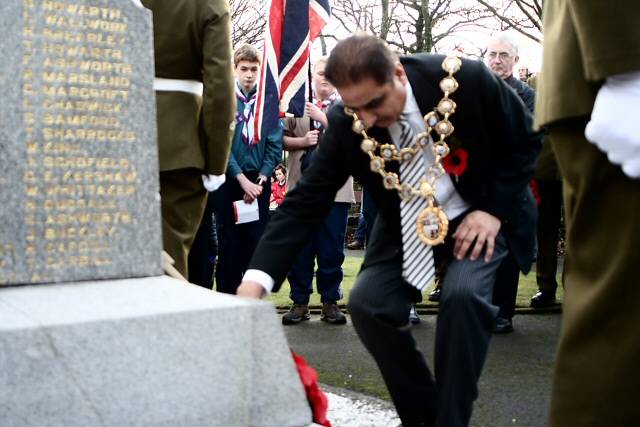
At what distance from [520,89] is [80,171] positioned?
3.99m

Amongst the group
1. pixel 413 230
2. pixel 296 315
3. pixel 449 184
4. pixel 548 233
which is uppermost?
pixel 449 184

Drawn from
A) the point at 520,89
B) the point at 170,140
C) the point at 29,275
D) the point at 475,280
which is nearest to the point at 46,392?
the point at 29,275

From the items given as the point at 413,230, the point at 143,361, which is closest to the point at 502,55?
the point at 413,230

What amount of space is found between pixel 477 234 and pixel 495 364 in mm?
1979

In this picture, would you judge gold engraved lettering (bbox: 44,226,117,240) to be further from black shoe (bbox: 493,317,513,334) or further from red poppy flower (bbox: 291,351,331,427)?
black shoe (bbox: 493,317,513,334)

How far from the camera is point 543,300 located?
6992 millimetres

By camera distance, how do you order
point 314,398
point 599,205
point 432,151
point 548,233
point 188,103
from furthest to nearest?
point 548,233 → point 188,103 → point 432,151 → point 314,398 → point 599,205

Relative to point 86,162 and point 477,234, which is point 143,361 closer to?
point 86,162

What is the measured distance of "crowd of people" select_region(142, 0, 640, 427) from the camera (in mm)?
2219

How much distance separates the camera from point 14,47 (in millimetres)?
2930

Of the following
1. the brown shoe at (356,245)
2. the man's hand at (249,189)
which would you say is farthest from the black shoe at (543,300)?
the brown shoe at (356,245)

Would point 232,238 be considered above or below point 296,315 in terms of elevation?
above

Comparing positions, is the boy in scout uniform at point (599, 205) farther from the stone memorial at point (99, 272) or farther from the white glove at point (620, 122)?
the stone memorial at point (99, 272)

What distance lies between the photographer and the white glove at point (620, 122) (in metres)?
2.14
